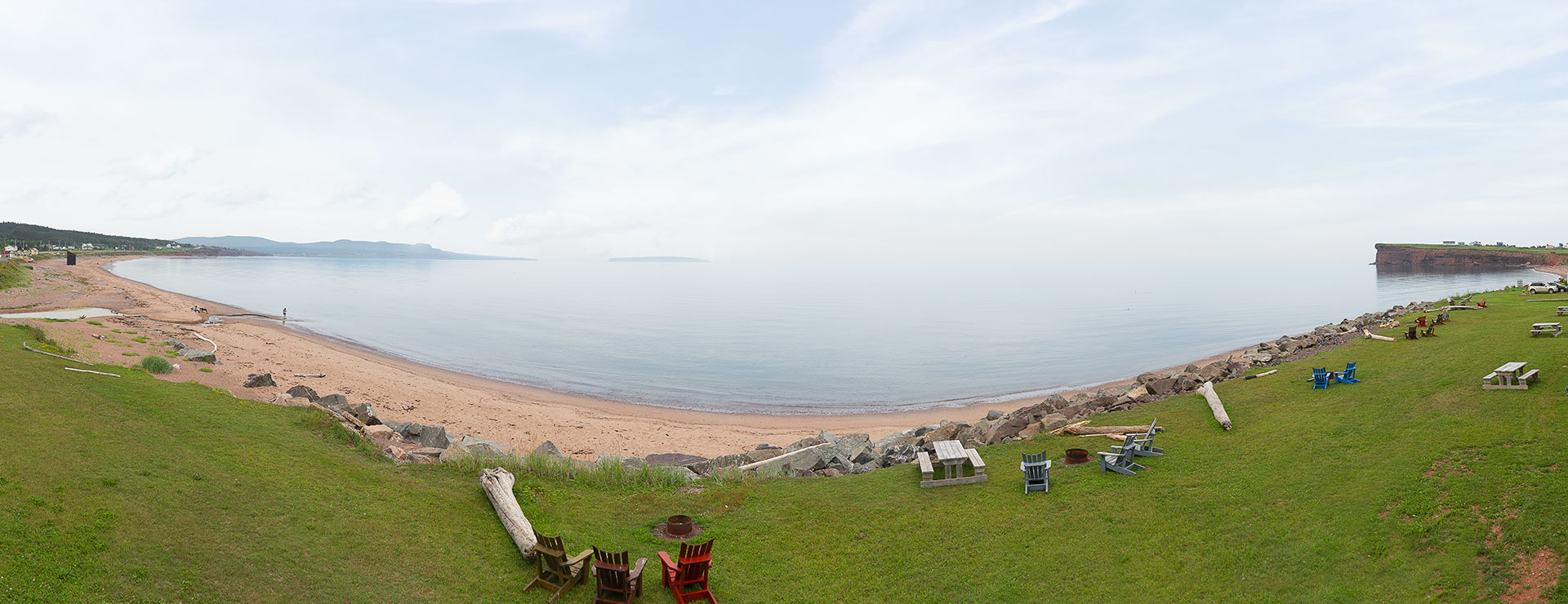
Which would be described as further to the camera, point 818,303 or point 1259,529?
point 818,303

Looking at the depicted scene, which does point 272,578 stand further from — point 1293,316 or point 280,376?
point 1293,316

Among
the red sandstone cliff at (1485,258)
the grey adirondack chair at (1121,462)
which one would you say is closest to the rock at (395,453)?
the grey adirondack chair at (1121,462)

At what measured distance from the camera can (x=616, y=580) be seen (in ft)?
32.0

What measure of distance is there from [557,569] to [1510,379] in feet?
62.4

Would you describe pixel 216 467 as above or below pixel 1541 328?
below

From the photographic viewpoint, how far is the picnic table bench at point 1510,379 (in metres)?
14.8

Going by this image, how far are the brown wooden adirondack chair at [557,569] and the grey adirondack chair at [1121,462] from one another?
10161 mm

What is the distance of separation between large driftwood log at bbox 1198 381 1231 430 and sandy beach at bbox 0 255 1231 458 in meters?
12.7

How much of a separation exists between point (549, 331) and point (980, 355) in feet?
131

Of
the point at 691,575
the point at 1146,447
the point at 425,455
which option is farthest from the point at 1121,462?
the point at 425,455

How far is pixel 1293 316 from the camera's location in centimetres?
7706

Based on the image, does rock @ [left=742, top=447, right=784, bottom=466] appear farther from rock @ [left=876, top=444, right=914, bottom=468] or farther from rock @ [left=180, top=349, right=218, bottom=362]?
rock @ [left=180, top=349, right=218, bottom=362]

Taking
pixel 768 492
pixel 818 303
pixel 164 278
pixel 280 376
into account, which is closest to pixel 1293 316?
pixel 818 303

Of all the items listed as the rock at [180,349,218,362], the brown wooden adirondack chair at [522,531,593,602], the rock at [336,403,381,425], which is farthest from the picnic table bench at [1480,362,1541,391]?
the rock at [180,349,218,362]
